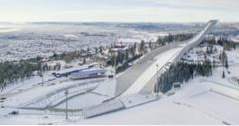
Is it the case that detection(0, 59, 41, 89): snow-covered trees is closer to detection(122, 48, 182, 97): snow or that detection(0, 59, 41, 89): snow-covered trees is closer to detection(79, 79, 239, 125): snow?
detection(122, 48, 182, 97): snow

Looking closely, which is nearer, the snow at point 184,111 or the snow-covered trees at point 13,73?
the snow at point 184,111

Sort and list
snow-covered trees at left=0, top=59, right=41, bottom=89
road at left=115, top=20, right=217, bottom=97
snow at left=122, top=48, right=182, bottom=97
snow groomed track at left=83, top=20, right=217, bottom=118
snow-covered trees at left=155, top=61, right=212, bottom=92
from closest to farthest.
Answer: snow groomed track at left=83, top=20, right=217, bottom=118, snow at left=122, top=48, right=182, bottom=97, road at left=115, top=20, right=217, bottom=97, snow-covered trees at left=155, top=61, right=212, bottom=92, snow-covered trees at left=0, top=59, right=41, bottom=89

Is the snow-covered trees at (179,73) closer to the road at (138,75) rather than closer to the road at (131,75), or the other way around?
the road at (138,75)

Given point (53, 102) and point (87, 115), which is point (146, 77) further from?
point (87, 115)

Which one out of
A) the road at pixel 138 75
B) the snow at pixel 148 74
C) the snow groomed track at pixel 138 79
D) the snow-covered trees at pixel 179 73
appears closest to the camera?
the snow groomed track at pixel 138 79

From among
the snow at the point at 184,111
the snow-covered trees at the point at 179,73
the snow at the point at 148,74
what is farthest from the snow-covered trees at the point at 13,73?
the snow at the point at 184,111

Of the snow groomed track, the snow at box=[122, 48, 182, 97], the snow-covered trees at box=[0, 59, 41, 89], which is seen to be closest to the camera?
the snow groomed track

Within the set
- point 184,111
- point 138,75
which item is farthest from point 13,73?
point 184,111

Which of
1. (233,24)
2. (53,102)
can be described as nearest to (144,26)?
(233,24)

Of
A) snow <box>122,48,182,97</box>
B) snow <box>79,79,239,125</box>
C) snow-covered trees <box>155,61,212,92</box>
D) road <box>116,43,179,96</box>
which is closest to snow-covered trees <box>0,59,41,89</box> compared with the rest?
road <box>116,43,179,96</box>

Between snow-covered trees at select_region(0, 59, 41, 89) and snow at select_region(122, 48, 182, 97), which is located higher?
snow at select_region(122, 48, 182, 97)

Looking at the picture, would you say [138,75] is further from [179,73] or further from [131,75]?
[179,73]
